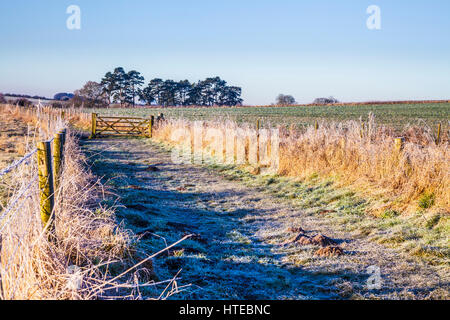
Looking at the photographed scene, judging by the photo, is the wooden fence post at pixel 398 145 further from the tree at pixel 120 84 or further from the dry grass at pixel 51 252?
the tree at pixel 120 84

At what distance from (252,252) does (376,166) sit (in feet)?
12.8

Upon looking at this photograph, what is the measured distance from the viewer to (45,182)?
3.48 m

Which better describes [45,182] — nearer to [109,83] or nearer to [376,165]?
[376,165]

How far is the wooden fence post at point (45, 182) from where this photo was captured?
11.3 ft

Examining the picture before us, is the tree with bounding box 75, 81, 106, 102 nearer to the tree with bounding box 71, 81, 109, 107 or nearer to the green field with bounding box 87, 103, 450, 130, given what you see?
the tree with bounding box 71, 81, 109, 107

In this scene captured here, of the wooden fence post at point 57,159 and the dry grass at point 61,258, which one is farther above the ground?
the wooden fence post at point 57,159

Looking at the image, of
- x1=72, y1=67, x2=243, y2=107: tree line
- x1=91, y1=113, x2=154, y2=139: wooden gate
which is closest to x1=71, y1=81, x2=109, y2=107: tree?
x1=72, y1=67, x2=243, y2=107: tree line

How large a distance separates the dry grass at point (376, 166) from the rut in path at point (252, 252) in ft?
4.63

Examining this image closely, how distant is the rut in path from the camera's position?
3875 millimetres

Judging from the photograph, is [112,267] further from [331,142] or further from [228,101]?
[228,101]

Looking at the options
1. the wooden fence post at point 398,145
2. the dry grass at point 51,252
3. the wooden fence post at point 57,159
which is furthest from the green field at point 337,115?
the dry grass at point 51,252

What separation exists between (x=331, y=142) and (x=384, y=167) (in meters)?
2.12

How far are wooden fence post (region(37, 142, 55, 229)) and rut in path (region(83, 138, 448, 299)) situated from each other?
3.87 feet
